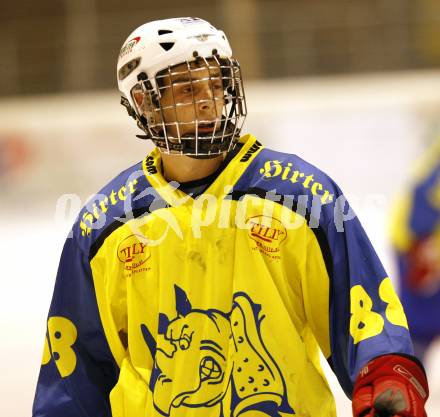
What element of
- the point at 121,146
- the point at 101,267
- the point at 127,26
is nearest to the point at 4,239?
the point at 121,146

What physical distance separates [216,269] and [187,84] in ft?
1.24

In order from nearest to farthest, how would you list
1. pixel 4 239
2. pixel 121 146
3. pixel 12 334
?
pixel 12 334, pixel 4 239, pixel 121 146

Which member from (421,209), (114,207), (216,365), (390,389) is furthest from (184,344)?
(421,209)

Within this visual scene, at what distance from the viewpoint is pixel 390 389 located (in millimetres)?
1704

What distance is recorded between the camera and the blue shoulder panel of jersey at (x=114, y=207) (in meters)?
2.06

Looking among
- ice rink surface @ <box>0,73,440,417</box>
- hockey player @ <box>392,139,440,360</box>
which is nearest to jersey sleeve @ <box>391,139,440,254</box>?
hockey player @ <box>392,139,440,360</box>

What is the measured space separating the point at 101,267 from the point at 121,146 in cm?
473

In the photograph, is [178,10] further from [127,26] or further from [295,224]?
[295,224]

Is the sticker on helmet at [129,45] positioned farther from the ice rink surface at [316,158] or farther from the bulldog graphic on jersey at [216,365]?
the ice rink surface at [316,158]

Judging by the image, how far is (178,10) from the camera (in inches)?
337

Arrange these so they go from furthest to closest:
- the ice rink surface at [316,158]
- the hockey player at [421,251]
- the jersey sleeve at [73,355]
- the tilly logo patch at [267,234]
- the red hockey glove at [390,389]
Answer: the ice rink surface at [316,158] → the hockey player at [421,251] → the jersey sleeve at [73,355] → the tilly logo patch at [267,234] → the red hockey glove at [390,389]

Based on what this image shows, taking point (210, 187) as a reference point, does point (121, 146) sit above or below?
below

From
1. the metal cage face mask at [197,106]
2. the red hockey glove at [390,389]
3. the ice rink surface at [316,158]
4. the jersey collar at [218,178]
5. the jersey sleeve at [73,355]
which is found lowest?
the ice rink surface at [316,158]

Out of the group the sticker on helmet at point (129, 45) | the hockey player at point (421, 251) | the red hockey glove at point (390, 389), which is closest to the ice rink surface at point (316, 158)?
the hockey player at point (421, 251)
